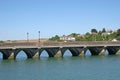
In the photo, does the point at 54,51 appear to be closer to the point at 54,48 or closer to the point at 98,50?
the point at 54,48

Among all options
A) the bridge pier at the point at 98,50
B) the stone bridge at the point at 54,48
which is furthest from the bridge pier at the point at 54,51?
the bridge pier at the point at 98,50

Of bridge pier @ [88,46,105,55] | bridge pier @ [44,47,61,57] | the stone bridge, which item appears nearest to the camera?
the stone bridge

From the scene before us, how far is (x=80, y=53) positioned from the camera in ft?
290

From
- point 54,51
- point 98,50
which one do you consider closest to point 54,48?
point 54,51

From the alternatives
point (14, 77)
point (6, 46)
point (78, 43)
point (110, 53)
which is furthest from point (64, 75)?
point (110, 53)

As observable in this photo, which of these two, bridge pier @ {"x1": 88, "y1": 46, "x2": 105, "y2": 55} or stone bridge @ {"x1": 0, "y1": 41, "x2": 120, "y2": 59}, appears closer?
stone bridge @ {"x1": 0, "y1": 41, "x2": 120, "y2": 59}

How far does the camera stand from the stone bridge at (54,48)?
3115 inches

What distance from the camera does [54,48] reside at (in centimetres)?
8488

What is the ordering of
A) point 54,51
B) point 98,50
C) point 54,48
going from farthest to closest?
point 98,50 → point 54,51 → point 54,48

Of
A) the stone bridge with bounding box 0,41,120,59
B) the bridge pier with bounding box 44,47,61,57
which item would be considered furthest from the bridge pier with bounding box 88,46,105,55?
the bridge pier with bounding box 44,47,61,57

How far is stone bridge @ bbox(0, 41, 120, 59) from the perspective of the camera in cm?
7912

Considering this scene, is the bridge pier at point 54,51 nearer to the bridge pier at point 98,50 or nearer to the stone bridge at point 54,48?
the stone bridge at point 54,48

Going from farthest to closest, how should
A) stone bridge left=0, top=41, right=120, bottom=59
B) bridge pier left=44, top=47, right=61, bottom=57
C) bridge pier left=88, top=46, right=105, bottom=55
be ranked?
bridge pier left=88, top=46, right=105, bottom=55
bridge pier left=44, top=47, right=61, bottom=57
stone bridge left=0, top=41, right=120, bottom=59

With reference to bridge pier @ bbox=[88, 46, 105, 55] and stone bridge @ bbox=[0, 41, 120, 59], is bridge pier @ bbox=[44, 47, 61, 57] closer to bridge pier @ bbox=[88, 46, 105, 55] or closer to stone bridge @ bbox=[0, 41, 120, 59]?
stone bridge @ bbox=[0, 41, 120, 59]
